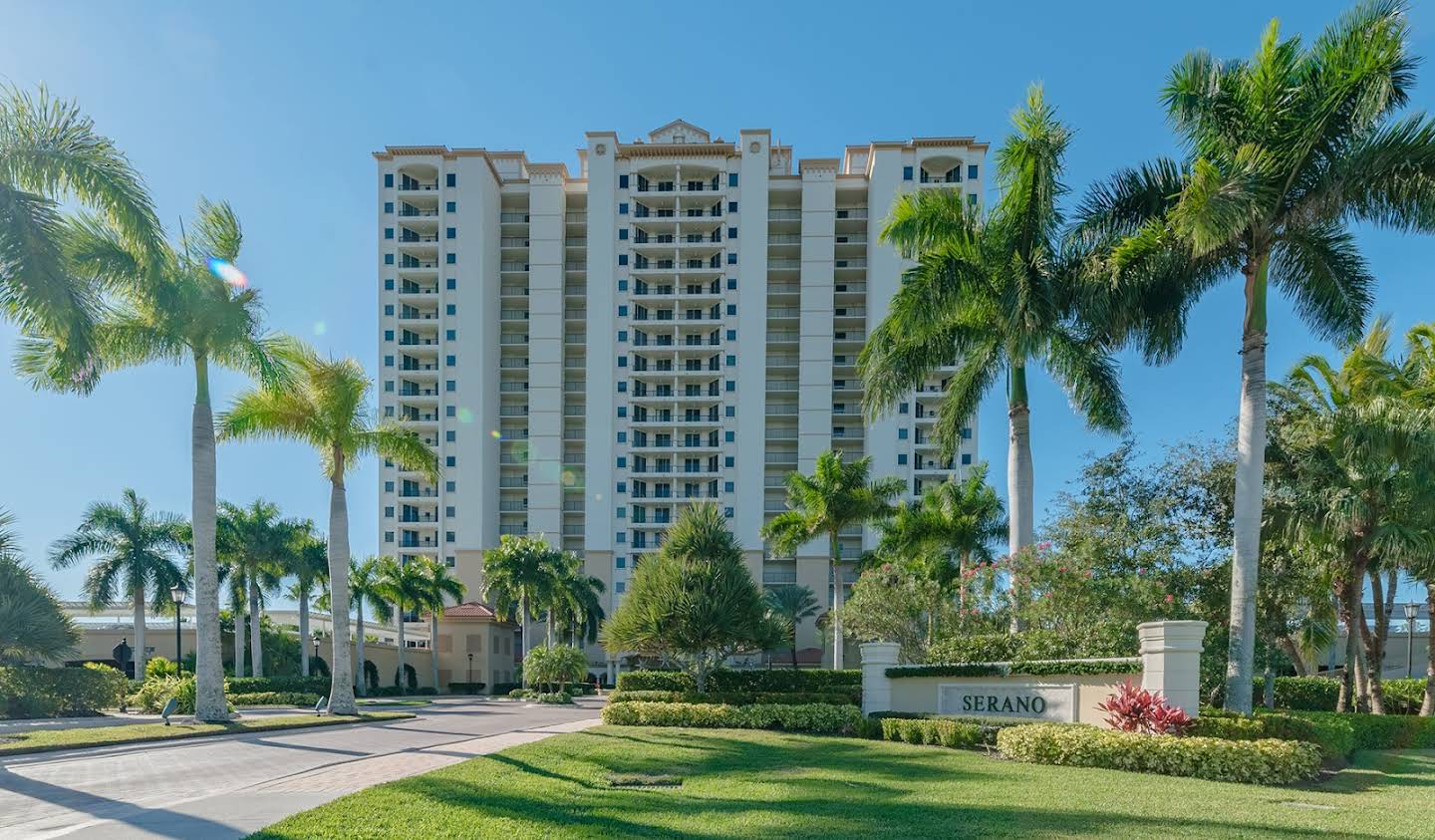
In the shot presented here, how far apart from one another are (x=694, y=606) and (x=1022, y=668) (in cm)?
1121

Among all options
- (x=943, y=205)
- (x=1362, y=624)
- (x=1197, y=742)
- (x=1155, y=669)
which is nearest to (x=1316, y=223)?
(x=943, y=205)

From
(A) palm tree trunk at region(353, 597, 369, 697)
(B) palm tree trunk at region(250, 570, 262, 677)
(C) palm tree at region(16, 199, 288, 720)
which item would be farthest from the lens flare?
(A) palm tree trunk at region(353, 597, 369, 697)

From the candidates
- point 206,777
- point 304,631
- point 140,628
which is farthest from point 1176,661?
point 304,631

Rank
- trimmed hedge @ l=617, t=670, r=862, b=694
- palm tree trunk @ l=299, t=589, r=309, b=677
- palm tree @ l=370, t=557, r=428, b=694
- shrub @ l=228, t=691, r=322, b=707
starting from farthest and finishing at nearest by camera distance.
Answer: palm tree @ l=370, t=557, r=428, b=694
palm tree trunk @ l=299, t=589, r=309, b=677
shrub @ l=228, t=691, r=322, b=707
trimmed hedge @ l=617, t=670, r=862, b=694

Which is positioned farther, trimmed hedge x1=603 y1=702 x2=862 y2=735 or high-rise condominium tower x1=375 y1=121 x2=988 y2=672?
high-rise condominium tower x1=375 y1=121 x2=988 y2=672

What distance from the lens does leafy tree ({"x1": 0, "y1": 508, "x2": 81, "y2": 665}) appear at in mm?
31344

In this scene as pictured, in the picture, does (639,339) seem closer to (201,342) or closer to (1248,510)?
(201,342)

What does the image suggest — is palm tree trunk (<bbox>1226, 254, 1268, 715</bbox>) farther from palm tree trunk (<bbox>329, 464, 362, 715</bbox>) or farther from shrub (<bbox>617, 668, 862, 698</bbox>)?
palm tree trunk (<bbox>329, 464, 362, 715</bbox>)

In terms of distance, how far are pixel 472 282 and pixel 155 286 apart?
208 ft

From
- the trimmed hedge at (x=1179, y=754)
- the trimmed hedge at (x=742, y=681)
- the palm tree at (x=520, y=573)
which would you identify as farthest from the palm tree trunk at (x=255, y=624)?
the trimmed hedge at (x=1179, y=754)

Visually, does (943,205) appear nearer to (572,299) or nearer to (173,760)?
(173,760)

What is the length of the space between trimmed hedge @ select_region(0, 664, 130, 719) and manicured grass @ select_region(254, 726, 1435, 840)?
23.3m

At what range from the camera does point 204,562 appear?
81.9 feet

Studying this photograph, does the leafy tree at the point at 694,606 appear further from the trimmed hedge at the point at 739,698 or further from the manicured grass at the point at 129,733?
the manicured grass at the point at 129,733
